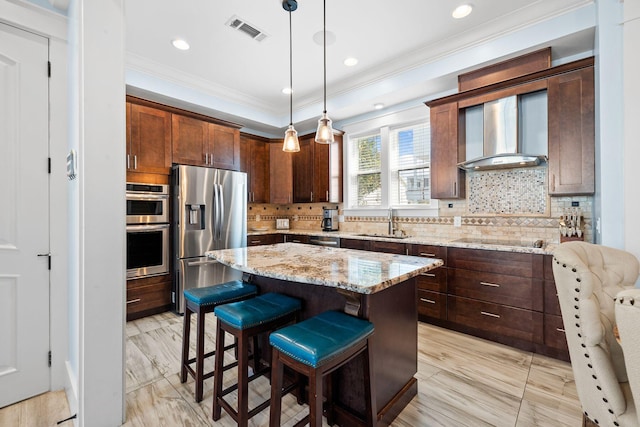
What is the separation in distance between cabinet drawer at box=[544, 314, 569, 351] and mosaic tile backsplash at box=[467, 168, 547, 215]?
1069 mm

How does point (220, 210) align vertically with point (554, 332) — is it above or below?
above

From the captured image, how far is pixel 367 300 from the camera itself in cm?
153

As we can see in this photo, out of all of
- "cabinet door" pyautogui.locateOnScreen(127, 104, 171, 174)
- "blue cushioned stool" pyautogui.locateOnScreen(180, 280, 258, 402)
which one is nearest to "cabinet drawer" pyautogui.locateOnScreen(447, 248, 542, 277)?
"blue cushioned stool" pyautogui.locateOnScreen(180, 280, 258, 402)

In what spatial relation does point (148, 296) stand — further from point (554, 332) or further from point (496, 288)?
point (554, 332)

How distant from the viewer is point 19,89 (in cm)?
186

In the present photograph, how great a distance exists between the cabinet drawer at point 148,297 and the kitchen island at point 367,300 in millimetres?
1954

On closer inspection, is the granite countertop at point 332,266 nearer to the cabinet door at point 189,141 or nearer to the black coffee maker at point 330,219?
the cabinet door at point 189,141

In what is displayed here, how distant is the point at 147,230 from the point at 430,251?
3.18m

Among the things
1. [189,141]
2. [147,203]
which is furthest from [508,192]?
[147,203]

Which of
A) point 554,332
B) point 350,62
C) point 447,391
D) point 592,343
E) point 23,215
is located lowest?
point 447,391

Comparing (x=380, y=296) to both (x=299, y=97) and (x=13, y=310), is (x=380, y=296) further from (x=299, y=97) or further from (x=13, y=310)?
(x=299, y=97)

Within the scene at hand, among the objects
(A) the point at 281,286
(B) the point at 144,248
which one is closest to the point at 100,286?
(A) the point at 281,286

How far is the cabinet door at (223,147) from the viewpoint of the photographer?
4.02m

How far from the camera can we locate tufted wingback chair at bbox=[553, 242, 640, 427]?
1031mm
